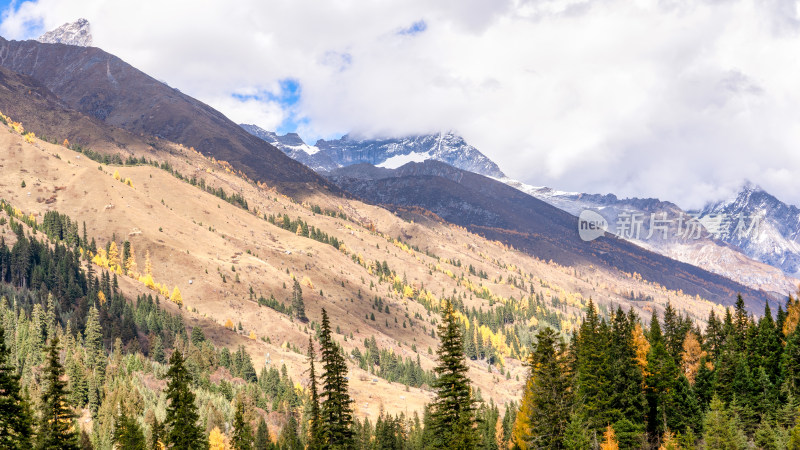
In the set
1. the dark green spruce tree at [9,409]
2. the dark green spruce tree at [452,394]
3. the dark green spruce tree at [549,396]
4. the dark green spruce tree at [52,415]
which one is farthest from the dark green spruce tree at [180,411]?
the dark green spruce tree at [549,396]

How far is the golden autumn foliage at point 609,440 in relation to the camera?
58219 mm

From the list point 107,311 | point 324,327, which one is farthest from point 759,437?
point 107,311

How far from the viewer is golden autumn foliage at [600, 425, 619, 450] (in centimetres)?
5822

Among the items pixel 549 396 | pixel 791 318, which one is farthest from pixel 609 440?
pixel 791 318

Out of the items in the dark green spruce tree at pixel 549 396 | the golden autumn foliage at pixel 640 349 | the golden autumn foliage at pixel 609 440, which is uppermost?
the golden autumn foliage at pixel 640 349

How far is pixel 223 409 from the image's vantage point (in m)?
126

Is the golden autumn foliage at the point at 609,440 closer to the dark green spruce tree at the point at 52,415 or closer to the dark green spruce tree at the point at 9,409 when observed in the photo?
the dark green spruce tree at the point at 52,415

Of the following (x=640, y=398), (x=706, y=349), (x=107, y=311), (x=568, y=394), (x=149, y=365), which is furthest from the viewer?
(x=107, y=311)

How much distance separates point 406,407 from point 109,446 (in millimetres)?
88358

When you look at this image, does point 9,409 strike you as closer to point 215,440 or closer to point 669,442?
point 669,442

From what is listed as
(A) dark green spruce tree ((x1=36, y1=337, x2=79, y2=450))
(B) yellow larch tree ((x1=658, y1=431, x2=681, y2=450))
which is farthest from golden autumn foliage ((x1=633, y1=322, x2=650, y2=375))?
(A) dark green spruce tree ((x1=36, y1=337, x2=79, y2=450))

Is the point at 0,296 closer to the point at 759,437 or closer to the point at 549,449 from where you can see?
the point at 549,449

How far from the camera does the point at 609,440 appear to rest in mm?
58812

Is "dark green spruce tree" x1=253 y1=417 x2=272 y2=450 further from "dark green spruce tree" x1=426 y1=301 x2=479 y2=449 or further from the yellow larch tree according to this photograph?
"dark green spruce tree" x1=426 y1=301 x2=479 y2=449
